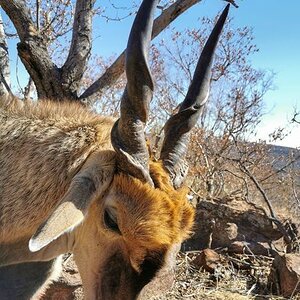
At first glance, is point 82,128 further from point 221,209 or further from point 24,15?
point 221,209

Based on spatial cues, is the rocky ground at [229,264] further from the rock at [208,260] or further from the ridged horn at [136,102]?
the ridged horn at [136,102]

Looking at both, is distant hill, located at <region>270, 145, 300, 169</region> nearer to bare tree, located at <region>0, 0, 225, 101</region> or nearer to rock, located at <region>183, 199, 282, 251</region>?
rock, located at <region>183, 199, 282, 251</region>

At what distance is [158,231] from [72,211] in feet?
1.81

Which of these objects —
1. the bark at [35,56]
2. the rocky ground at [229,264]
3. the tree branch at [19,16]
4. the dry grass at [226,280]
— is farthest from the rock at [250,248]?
the tree branch at [19,16]

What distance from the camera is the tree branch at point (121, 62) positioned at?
666cm

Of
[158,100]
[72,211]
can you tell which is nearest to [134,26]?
[72,211]

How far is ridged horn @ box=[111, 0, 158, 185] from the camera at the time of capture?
3.07m

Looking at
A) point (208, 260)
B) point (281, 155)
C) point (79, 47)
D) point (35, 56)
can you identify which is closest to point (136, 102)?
point (35, 56)

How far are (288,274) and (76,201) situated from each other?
4022 millimetres

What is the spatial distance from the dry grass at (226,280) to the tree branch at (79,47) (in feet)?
9.79

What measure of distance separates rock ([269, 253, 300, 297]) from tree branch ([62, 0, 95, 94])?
3569mm

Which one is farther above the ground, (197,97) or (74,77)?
(74,77)

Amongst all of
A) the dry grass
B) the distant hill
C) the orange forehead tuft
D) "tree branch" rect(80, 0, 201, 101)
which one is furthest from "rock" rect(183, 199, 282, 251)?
the distant hill

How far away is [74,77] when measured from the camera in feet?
21.4
